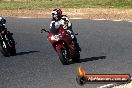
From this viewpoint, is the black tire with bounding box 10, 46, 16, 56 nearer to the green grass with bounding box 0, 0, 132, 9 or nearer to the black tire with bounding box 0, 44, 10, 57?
the black tire with bounding box 0, 44, 10, 57

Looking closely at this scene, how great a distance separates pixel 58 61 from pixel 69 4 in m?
22.0

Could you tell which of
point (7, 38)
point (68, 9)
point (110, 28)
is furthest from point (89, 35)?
point (68, 9)

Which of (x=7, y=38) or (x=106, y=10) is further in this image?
(x=106, y=10)

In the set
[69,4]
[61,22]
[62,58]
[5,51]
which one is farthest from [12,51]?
[69,4]

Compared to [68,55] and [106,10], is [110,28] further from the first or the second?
[68,55]

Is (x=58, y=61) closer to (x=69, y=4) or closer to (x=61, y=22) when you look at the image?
(x=61, y=22)

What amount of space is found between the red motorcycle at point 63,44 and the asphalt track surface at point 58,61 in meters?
0.31

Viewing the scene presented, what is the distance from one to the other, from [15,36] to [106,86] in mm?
13553

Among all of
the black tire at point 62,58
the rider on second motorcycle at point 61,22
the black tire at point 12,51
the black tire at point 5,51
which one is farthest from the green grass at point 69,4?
the black tire at point 62,58

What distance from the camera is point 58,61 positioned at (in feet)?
56.4

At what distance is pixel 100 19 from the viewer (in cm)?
3036

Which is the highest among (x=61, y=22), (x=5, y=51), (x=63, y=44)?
(x=61, y=22)

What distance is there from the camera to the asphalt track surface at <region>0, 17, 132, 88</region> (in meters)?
14.0

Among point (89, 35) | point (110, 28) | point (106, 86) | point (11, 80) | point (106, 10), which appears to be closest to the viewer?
point (106, 86)
